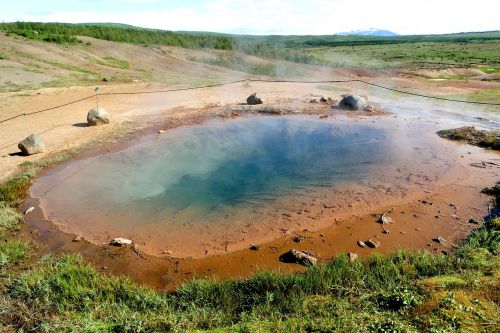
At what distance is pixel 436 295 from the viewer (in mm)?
4469

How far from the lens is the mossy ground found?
423cm

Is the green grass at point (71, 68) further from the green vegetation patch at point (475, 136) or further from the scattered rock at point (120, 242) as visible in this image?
the green vegetation patch at point (475, 136)

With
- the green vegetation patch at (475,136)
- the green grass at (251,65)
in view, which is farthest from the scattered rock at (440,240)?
the green grass at (251,65)

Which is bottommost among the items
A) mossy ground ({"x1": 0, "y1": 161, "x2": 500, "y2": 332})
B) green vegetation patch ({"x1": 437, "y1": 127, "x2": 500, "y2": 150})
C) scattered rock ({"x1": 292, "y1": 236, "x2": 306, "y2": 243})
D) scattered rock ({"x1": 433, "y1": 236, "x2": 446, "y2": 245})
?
scattered rock ({"x1": 292, "y1": 236, "x2": 306, "y2": 243})

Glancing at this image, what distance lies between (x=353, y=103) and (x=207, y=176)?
10.2 metres

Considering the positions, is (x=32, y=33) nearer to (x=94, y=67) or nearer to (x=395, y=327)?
(x=94, y=67)

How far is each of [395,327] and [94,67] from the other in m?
27.9

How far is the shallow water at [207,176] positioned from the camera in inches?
312

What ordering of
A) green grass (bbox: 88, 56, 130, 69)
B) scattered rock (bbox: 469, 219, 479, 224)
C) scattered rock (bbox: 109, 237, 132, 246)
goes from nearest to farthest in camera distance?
scattered rock (bbox: 109, 237, 132, 246)
scattered rock (bbox: 469, 219, 479, 224)
green grass (bbox: 88, 56, 130, 69)

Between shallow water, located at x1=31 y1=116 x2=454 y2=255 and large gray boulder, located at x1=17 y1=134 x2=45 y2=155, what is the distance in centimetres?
146

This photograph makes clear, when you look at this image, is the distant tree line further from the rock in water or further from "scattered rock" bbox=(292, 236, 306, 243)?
"scattered rock" bbox=(292, 236, 306, 243)

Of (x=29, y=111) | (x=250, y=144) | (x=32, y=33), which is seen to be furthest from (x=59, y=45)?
(x=250, y=144)

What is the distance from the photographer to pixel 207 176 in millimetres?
10117

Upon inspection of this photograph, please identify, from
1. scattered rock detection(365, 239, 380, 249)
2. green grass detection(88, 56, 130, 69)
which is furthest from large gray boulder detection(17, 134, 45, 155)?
green grass detection(88, 56, 130, 69)
